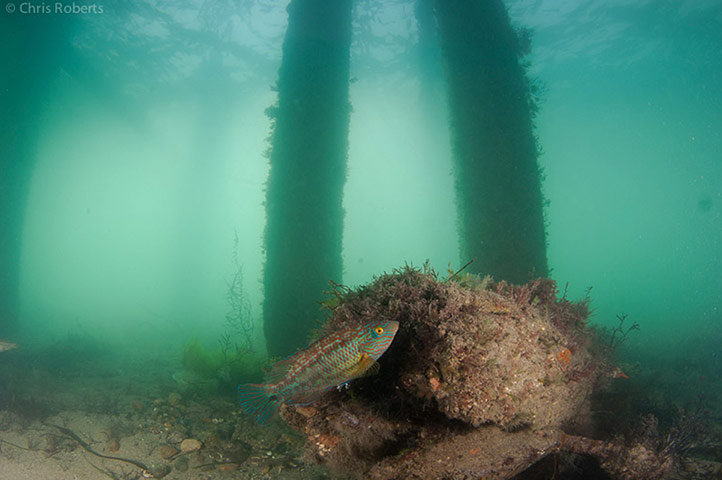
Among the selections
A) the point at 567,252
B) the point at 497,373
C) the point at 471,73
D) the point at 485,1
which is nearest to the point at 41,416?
the point at 497,373

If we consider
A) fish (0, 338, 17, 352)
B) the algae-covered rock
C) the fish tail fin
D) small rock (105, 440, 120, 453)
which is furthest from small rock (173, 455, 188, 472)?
fish (0, 338, 17, 352)

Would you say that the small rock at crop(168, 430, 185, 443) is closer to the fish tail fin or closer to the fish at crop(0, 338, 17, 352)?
the fish tail fin

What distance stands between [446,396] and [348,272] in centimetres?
1313

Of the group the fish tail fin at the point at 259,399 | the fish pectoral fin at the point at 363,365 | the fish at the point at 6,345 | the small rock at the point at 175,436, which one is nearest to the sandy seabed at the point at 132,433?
the small rock at the point at 175,436

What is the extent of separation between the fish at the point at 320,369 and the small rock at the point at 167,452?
3560 millimetres

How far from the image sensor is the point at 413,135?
3612cm

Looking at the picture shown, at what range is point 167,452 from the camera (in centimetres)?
473

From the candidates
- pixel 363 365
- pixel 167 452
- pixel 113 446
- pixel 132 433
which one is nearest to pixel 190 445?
pixel 167 452

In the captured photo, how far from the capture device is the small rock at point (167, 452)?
4691mm

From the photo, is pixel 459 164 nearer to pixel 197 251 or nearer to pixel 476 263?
pixel 476 263

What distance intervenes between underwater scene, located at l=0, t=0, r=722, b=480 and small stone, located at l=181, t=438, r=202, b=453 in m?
0.04

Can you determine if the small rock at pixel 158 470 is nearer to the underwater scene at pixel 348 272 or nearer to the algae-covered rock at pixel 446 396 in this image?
the underwater scene at pixel 348 272

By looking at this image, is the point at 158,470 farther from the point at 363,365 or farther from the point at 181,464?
the point at 363,365

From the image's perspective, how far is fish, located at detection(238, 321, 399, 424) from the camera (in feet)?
7.79
